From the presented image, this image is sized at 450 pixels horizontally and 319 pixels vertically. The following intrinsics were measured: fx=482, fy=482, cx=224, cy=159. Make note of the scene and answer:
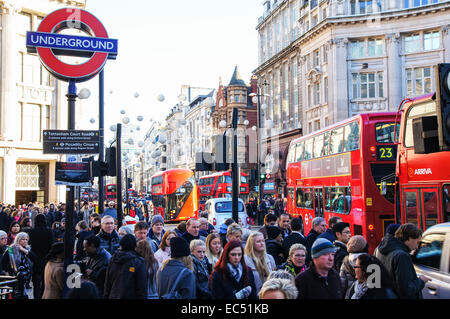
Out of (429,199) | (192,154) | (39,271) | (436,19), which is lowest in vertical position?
(39,271)

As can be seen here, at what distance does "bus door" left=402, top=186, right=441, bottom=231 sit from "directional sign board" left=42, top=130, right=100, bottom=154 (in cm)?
706

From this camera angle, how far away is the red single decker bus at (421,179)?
10.0 meters

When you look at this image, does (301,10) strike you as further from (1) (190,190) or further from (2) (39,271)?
(2) (39,271)

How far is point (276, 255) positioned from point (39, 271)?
14.7ft

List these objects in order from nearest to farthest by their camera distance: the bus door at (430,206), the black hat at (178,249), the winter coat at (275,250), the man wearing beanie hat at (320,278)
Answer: the man wearing beanie hat at (320,278), the black hat at (178,249), the winter coat at (275,250), the bus door at (430,206)

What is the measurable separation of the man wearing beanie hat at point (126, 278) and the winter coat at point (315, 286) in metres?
1.61

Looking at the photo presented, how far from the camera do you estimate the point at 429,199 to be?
10398mm

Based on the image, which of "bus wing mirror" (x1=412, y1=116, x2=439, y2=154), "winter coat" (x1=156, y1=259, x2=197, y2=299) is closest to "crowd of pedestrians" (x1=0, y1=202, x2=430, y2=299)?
"winter coat" (x1=156, y1=259, x2=197, y2=299)

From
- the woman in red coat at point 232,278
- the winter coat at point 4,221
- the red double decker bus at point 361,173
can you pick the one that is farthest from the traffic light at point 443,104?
the winter coat at point 4,221

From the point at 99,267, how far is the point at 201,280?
1347 mm

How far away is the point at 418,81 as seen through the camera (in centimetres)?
3688

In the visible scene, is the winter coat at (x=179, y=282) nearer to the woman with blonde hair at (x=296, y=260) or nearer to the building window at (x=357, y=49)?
the woman with blonde hair at (x=296, y=260)
